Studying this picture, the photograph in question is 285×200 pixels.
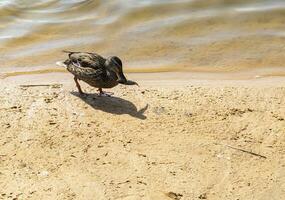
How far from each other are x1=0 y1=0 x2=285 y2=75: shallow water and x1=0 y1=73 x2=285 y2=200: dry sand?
127cm

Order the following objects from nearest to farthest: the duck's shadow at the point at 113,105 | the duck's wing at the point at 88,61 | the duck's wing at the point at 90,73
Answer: the duck's shadow at the point at 113,105 → the duck's wing at the point at 90,73 → the duck's wing at the point at 88,61

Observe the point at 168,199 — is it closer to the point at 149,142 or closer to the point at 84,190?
the point at 84,190

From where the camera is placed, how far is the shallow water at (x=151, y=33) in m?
8.34

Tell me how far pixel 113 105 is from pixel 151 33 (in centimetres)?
345

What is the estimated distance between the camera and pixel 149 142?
539 centimetres

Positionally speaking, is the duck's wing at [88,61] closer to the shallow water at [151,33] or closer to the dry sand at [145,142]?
the dry sand at [145,142]

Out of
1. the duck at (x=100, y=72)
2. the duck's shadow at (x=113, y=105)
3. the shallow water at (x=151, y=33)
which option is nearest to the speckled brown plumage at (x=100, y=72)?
the duck at (x=100, y=72)

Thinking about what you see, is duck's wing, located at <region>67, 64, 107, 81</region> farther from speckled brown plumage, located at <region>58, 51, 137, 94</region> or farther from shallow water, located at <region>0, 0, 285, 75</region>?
shallow water, located at <region>0, 0, 285, 75</region>

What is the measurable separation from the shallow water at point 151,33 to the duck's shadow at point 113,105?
161 cm

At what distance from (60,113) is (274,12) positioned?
227 inches

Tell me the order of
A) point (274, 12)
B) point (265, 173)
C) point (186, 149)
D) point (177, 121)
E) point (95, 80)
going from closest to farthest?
point (265, 173)
point (186, 149)
point (177, 121)
point (95, 80)
point (274, 12)

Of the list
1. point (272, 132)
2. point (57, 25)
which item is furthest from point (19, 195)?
point (57, 25)

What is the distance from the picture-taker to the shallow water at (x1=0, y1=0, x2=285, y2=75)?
8.34m

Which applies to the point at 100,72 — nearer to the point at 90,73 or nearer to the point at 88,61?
the point at 90,73
